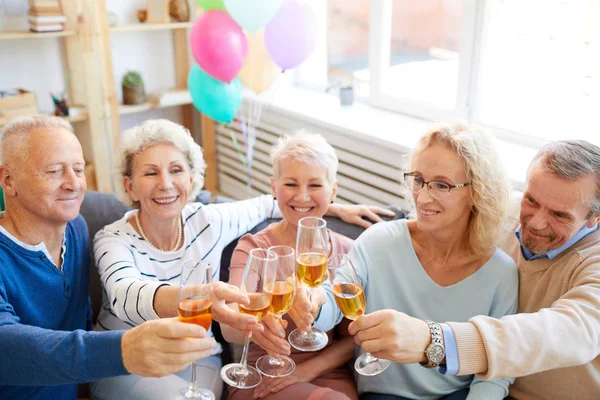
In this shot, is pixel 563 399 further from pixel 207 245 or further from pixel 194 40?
pixel 194 40

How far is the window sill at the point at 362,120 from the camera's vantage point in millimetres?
2908

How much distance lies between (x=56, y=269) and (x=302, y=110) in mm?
2286

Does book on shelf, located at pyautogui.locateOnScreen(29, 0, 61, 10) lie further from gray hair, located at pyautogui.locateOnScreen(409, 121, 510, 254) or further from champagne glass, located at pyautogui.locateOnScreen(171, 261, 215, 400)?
champagne glass, located at pyautogui.locateOnScreen(171, 261, 215, 400)

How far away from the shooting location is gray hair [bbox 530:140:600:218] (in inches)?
60.6

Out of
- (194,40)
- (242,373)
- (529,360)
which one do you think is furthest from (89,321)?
(194,40)

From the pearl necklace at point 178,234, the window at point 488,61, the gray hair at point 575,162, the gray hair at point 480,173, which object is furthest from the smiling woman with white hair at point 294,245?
the window at point 488,61

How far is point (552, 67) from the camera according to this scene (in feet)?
9.51

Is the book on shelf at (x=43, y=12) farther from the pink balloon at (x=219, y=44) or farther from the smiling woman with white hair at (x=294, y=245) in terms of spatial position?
the smiling woman with white hair at (x=294, y=245)

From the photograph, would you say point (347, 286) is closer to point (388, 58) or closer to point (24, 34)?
point (388, 58)

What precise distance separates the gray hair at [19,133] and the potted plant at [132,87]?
238cm

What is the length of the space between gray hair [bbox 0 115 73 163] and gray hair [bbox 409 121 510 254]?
111 cm

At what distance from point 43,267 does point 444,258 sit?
3.92ft

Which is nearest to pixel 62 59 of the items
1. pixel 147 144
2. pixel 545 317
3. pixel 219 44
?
pixel 219 44

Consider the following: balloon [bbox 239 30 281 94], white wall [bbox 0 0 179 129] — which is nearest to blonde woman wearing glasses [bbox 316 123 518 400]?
balloon [bbox 239 30 281 94]
